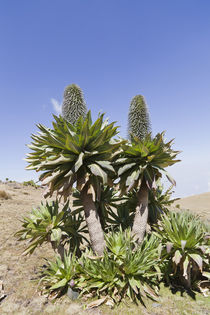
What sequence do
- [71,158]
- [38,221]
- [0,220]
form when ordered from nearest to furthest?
1. [71,158]
2. [38,221]
3. [0,220]

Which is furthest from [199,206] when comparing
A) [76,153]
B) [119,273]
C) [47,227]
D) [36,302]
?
[76,153]

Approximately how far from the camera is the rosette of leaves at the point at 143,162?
14.7ft

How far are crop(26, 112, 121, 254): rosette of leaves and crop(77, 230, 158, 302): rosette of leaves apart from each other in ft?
1.53

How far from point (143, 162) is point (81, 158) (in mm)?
1726

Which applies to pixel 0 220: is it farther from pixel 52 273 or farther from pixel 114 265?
pixel 114 265

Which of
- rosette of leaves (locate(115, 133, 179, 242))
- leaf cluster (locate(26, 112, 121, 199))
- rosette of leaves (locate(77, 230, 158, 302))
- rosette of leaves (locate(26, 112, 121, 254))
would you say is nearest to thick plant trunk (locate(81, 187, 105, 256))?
rosette of leaves (locate(26, 112, 121, 254))

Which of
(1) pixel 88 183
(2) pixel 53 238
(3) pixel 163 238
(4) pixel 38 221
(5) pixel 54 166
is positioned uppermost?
(5) pixel 54 166

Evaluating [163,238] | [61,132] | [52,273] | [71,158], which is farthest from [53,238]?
[163,238]

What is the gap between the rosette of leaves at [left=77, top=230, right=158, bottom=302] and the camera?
4195 mm

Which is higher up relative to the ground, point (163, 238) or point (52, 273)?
point (163, 238)

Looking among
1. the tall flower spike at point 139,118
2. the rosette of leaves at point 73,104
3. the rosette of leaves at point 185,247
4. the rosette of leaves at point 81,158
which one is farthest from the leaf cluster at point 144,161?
the rosette of leaves at point 73,104

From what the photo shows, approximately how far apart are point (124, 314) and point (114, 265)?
0.91 m

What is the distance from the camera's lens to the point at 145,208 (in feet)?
16.7

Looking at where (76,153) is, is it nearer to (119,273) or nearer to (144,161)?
(144,161)
